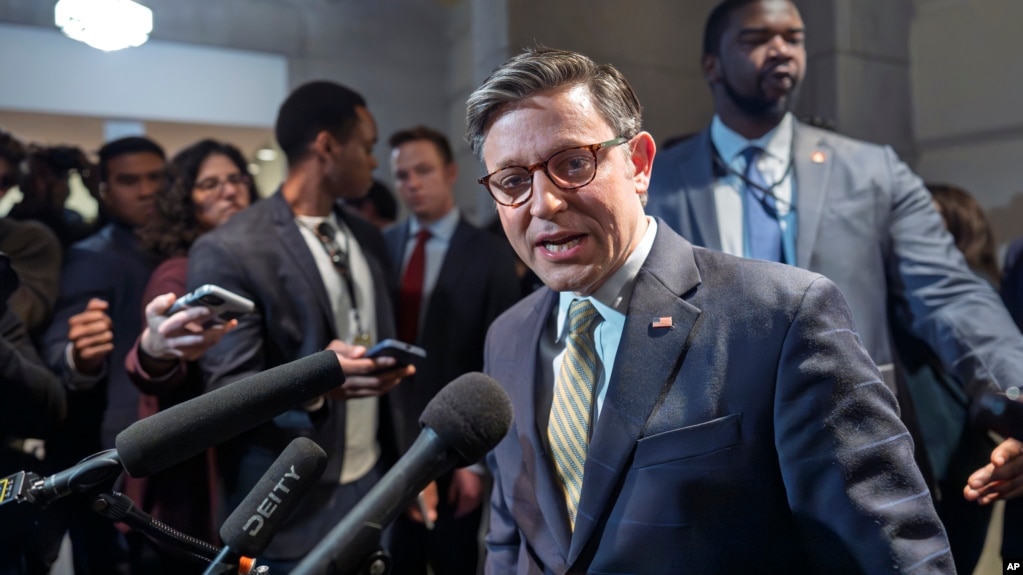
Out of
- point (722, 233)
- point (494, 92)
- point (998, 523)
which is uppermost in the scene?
point (494, 92)

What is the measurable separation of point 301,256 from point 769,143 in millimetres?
1422

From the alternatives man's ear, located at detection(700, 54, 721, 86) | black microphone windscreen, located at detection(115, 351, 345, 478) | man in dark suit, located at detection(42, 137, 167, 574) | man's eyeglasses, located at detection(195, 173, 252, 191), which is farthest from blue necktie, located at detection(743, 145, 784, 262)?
man in dark suit, located at detection(42, 137, 167, 574)

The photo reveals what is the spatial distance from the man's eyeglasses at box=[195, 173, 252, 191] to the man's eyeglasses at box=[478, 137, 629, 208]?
4.13ft

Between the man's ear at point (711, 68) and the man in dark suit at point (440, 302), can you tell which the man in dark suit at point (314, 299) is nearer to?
the man in dark suit at point (440, 302)

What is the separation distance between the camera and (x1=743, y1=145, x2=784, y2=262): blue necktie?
2.35 m

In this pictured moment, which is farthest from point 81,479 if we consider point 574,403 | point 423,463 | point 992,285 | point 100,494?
point 992,285

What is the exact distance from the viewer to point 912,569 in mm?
1258

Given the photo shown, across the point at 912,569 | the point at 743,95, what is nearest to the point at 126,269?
the point at 743,95

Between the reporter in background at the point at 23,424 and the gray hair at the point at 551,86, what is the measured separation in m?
1.38

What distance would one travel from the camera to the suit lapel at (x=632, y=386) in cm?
147

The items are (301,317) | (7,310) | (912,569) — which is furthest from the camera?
(301,317)

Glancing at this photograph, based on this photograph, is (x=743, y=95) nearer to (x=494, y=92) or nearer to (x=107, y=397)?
(x=494, y=92)

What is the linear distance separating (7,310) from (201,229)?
566 mm

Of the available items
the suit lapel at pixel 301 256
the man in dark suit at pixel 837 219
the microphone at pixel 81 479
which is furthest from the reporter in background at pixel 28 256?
the man in dark suit at pixel 837 219
